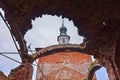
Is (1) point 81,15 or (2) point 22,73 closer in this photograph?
(1) point 81,15

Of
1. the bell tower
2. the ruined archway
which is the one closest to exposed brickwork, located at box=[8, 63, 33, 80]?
the ruined archway

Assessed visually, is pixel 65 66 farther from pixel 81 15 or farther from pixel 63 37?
pixel 81 15

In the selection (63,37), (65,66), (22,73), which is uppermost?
(63,37)

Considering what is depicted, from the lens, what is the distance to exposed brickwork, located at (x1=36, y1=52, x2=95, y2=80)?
86.0ft

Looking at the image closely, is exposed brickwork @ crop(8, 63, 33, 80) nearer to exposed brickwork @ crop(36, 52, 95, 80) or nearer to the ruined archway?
the ruined archway

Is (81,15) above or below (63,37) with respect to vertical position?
below

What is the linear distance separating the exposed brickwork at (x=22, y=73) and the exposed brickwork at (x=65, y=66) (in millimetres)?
13594

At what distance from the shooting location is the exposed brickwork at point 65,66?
26.2 metres

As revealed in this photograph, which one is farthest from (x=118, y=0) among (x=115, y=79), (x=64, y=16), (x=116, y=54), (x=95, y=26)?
(x=115, y=79)

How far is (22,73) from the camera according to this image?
39.1 feet

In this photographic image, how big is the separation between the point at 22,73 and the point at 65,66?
1537 cm

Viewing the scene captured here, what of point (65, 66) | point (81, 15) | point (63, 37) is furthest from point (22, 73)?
point (63, 37)

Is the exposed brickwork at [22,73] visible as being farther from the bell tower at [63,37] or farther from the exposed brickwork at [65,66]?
the bell tower at [63,37]

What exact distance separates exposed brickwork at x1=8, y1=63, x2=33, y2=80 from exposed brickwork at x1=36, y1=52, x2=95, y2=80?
13594 millimetres
